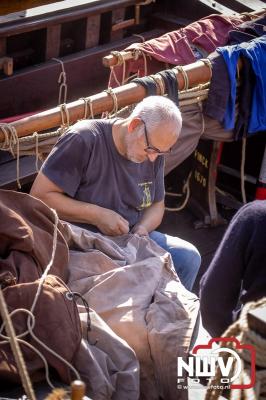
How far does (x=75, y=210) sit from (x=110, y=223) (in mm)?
161

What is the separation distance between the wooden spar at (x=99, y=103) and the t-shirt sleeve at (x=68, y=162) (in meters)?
0.26

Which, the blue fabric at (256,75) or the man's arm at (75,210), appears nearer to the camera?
the man's arm at (75,210)

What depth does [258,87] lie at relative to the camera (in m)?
4.36

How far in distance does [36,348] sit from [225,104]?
2.28 m

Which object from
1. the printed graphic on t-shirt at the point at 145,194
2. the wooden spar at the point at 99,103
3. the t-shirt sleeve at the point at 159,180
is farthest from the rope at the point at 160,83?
the printed graphic on t-shirt at the point at 145,194

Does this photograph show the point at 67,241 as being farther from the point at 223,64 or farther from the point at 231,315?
the point at 223,64

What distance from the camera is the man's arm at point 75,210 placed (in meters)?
3.17

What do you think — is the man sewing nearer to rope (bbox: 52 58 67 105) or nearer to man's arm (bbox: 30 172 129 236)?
man's arm (bbox: 30 172 129 236)

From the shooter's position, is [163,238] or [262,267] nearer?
[262,267]

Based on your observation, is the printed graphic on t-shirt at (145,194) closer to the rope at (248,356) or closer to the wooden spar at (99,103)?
the wooden spar at (99,103)

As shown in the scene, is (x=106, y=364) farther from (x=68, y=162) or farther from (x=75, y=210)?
(x=68, y=162)

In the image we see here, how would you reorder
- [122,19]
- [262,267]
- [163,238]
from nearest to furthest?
[262,267] → [163,238] → [122,19]

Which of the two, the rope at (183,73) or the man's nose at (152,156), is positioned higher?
the rope at (183,73)

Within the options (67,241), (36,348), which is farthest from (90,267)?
(36,348)
